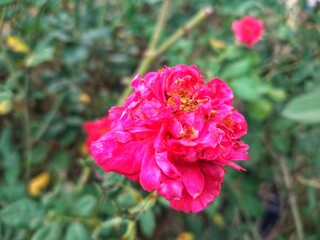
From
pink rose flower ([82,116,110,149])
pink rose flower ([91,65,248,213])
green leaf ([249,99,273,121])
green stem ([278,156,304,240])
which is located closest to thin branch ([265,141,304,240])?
green stem ([278,156,304,240])

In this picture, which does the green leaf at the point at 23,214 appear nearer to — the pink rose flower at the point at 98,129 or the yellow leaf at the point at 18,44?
the pink rose flower at the point at 98,129

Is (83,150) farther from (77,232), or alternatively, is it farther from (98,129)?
(77,232)

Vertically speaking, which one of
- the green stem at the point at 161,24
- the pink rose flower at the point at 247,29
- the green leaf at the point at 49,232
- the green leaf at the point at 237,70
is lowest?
the green leaf at the point at 237,70

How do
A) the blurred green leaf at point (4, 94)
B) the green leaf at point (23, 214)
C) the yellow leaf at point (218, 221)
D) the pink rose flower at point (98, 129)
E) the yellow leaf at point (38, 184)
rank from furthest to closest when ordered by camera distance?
the yellow leaf at point (218, 221) → the yellow leaf at point (38, 184) → the pink rose flower at point (98, 129) → the green leaf at point (23, 214) → the blurred green leaf at point (4, 94)

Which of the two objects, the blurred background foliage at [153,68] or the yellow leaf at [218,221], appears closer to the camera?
the blurred background foliage at [153,68]

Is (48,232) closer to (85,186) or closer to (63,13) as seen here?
(85,186)

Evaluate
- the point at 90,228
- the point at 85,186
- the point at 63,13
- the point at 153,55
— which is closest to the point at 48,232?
the point at 90,228

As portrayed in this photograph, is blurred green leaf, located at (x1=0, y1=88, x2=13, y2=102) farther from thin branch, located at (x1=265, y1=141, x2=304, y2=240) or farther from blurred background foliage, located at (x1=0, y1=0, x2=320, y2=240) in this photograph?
thin branch, located at (x1=265, y1=141, x2=304, y2=240)

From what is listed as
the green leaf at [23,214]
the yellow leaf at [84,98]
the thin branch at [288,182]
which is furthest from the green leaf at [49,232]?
the thin branch at [288,182]
